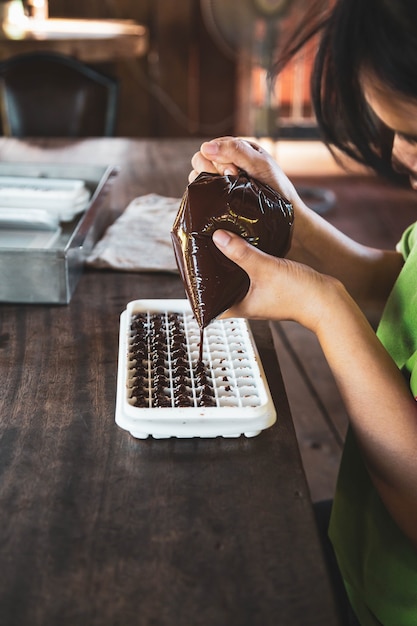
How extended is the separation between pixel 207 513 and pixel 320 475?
1501 millimetres

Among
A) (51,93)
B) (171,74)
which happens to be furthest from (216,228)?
(171,74)

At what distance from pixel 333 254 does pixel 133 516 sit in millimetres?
695

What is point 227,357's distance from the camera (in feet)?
3.11

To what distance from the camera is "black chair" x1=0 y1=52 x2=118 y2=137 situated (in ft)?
8.99

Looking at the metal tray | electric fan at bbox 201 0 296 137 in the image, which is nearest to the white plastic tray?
the metal tray

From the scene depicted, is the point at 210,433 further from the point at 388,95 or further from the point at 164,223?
the point at 164,223

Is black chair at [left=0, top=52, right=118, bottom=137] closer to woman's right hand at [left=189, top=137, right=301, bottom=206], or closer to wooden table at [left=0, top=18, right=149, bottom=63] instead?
wooden table at [left=0, top=18, right=149, bottom=63]

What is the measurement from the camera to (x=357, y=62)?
819 millimetres

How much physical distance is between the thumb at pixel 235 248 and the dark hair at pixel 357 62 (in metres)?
0.25

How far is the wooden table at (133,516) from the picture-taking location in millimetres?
611

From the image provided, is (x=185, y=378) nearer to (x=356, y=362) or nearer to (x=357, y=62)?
(x=356, y=362)

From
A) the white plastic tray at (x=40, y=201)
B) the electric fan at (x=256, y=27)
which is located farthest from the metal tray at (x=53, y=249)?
the electric fan at (x=256, y=27)

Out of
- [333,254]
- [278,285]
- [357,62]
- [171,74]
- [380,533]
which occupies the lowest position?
[171,74]

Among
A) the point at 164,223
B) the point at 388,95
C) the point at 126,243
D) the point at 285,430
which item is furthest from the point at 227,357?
the point at 164,223
